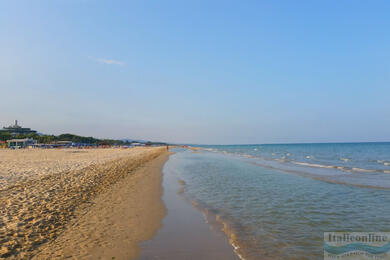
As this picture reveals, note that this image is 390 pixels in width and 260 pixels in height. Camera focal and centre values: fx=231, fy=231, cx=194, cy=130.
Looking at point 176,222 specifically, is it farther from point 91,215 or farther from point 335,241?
point 335,241

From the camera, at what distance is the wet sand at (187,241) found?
5000 mm

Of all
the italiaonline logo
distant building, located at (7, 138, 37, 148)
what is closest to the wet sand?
the italiaonline logo

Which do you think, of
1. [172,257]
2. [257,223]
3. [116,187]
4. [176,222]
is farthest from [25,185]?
[257,223]

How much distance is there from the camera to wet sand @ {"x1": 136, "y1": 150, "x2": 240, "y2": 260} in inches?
197

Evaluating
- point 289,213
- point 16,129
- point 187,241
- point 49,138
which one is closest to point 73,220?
point 187,241

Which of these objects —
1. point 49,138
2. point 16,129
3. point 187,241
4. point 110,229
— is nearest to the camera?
point 187,241

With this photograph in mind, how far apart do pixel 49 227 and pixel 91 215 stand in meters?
1.50

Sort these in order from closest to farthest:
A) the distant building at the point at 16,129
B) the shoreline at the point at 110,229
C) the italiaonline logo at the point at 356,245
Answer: the shoreline at the point at 110,229, the italiaonline logo at the point at 356,245, the distant building at the point at 16,129

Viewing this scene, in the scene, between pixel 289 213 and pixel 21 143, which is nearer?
pixel 289 213

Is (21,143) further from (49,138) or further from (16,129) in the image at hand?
(16,129)

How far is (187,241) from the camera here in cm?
581

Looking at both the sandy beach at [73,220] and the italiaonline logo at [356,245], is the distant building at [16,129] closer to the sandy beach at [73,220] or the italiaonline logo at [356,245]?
the sandy beach at [73,220]

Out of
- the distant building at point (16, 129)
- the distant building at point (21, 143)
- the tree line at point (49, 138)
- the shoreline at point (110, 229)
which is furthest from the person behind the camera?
the distant building at point (16, 129)

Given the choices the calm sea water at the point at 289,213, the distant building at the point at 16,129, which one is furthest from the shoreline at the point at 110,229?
the distant building at the point at 16,129
